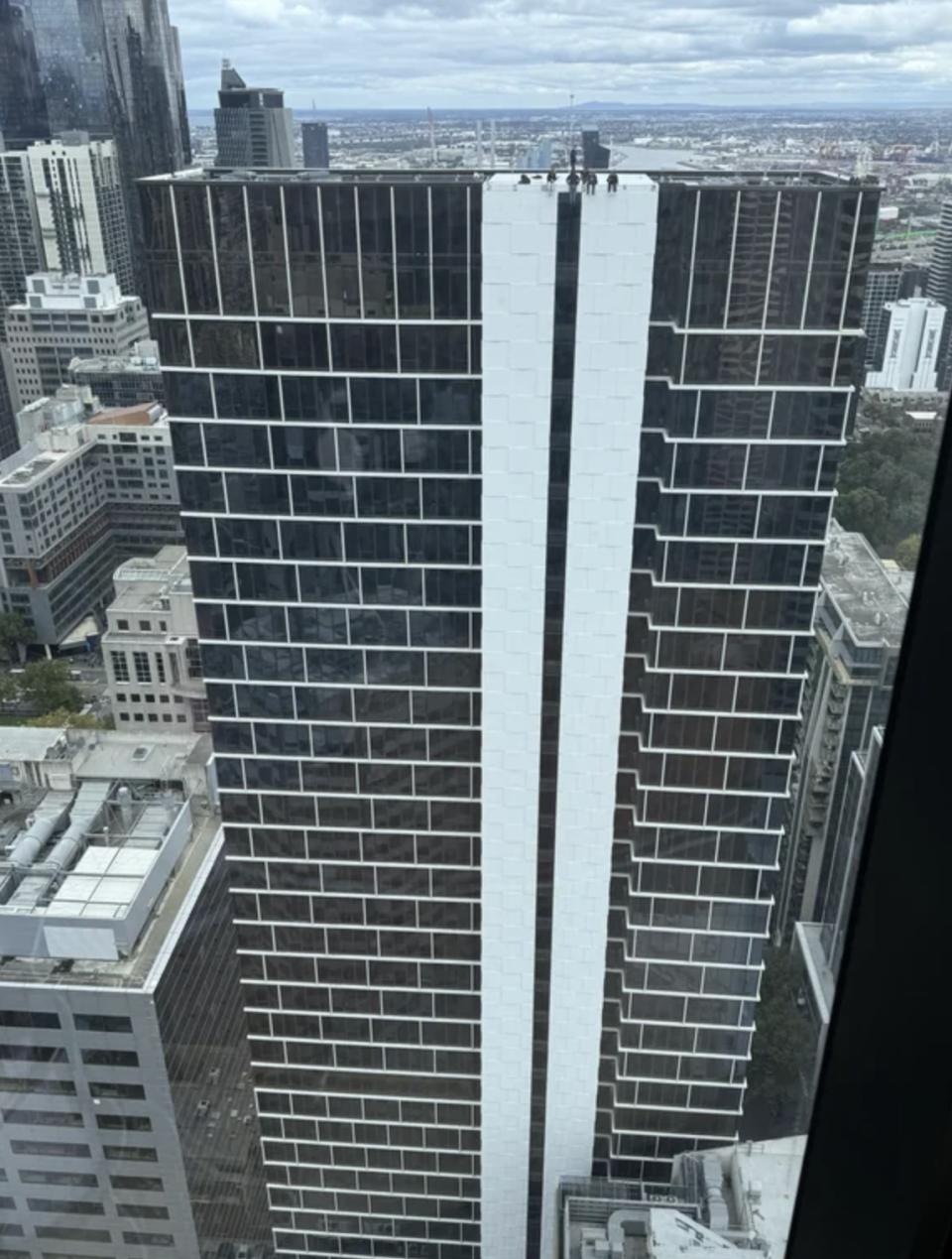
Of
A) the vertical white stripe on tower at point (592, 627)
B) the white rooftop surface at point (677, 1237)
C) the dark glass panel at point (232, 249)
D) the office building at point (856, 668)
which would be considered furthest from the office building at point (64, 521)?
the white rooftop surface at point (677, 1237)

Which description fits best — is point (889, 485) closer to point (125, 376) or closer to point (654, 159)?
point (654, 159)

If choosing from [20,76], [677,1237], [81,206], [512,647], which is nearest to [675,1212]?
[677,1237]

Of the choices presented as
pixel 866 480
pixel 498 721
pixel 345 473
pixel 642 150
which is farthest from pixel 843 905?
pixel 498 721

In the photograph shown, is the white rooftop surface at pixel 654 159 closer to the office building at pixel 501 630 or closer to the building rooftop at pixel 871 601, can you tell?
the office building at pixel 501 630

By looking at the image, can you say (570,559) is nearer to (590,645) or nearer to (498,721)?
(590,645)

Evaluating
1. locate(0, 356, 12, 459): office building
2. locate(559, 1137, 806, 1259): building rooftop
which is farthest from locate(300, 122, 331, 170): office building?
locate(559, 1137, 806, 1259): building rooftop
